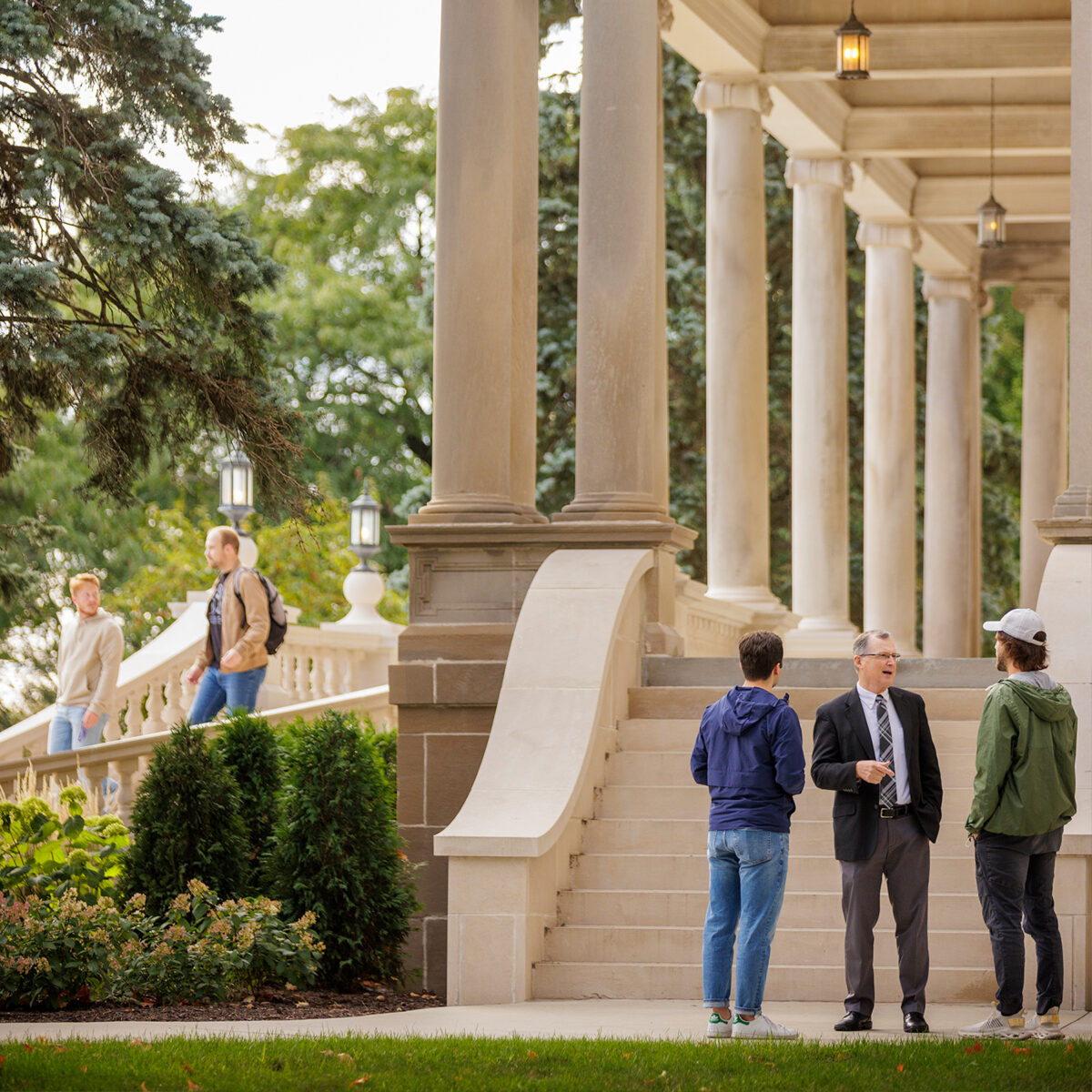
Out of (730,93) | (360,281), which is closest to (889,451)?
(730,93)

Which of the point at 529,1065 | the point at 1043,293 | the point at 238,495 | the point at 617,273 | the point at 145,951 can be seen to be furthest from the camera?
the point at 1043,293

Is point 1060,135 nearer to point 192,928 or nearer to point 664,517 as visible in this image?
point 664,517

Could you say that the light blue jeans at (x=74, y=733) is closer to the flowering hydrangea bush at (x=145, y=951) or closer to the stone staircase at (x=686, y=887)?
the stone staircase at (x=686, y=887)

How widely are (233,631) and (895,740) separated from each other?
929cm

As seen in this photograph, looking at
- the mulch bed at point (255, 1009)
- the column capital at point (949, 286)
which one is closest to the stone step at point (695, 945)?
the mulch bed at point (255, 1009)

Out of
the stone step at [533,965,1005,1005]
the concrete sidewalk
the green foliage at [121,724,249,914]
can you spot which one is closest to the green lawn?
the concrete sidewalk

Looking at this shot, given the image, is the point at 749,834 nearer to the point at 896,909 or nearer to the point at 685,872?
the point at 896,909

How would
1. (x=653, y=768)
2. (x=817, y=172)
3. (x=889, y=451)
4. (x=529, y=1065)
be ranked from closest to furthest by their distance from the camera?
(x=529, y=1065) < (x=653, y=768) < (x=817, y=172) < (x=889, y=451)

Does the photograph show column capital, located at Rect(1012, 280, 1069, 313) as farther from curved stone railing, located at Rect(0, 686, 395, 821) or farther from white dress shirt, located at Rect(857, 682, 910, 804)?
white dress shirt, located at Rect(857, 682, 910, 804)

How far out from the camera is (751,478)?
24.1 metres

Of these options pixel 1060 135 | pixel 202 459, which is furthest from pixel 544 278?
pixel 202 459

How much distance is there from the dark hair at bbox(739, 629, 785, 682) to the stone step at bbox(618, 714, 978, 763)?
4332mm

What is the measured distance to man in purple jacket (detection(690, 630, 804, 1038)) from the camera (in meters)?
10.7

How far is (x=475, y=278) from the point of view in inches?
675
